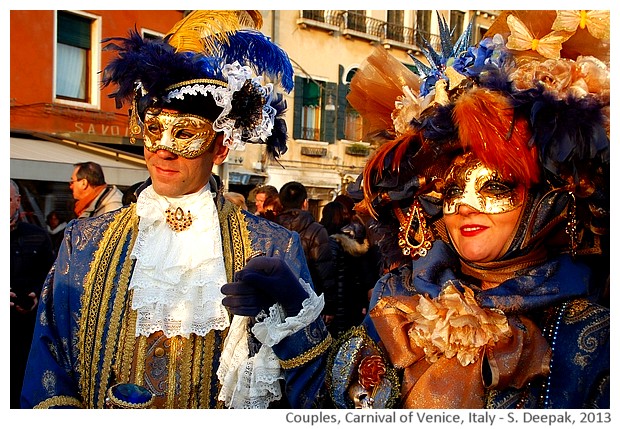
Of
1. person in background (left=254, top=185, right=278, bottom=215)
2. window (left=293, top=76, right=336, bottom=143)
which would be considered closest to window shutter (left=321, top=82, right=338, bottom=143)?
window (left=293, top=76, right=336, bottom=143)

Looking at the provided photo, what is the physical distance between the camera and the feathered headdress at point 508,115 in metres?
1.64

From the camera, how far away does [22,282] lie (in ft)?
12.7

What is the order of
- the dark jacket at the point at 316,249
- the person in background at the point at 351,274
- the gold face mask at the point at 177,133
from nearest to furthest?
the gold face mask at the point at 177,133 < the dark jacket at the point at 316,249 < the person in background at the point at 351,274

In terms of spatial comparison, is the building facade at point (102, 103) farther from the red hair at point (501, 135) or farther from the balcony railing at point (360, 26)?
the red hair at point (501, 135)

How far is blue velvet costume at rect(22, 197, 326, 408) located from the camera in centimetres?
220

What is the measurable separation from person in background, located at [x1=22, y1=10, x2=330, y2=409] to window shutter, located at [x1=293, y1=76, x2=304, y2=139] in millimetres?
11023

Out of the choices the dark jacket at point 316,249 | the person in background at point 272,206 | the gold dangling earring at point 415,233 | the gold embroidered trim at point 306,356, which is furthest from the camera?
the person in background at point 272,206

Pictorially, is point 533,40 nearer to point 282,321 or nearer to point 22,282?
point 282,321

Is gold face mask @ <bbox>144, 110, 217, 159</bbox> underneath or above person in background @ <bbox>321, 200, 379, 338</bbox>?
above

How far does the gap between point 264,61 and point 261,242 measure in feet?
2.25

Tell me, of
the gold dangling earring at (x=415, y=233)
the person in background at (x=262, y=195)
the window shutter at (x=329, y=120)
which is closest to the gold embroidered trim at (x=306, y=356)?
the gold dangling earring at (x=415, y=233)

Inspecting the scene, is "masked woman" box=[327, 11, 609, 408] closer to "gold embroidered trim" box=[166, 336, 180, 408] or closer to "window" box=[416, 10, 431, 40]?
"gold embroidered trim" box=[166, 336, 180, 408]

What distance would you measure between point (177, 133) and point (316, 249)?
2220mm

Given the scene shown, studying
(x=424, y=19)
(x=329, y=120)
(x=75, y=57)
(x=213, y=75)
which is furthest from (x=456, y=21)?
(x=424, y=19)
